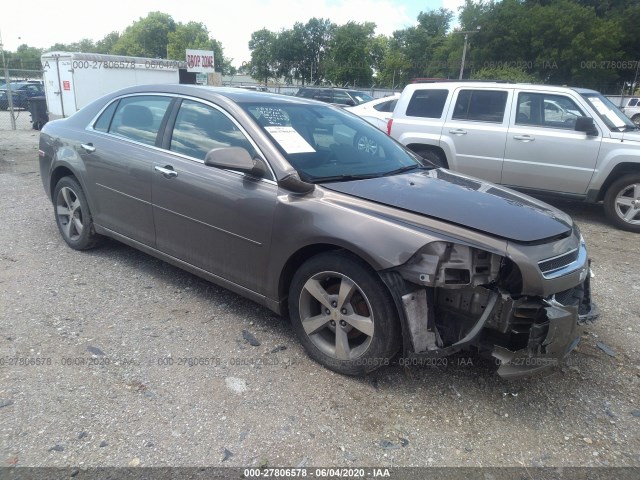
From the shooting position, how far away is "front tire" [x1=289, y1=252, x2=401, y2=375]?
273cm

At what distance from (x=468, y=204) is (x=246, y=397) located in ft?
5.72

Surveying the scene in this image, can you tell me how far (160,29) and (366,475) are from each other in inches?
4292

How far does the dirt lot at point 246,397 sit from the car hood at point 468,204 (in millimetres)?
1020

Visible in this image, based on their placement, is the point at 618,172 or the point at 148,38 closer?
the point at 618,172

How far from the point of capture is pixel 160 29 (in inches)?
3816

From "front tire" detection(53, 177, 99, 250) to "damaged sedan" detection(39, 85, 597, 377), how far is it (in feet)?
0.90

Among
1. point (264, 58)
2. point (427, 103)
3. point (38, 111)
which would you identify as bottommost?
point (38, 111)

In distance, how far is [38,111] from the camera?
16.6 meters

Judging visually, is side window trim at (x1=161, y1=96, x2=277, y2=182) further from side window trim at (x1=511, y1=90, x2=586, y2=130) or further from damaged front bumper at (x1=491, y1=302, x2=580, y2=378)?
side window trim at (x1=511, y1=90, x2=586, y2=130)

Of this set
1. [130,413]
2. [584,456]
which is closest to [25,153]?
[130,413]

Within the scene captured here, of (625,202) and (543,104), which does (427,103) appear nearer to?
(543,104)

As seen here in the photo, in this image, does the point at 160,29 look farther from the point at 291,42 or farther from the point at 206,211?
the point at 206,211

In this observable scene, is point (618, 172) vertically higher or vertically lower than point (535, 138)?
lower

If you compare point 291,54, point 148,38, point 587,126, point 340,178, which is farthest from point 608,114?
point 148,38
